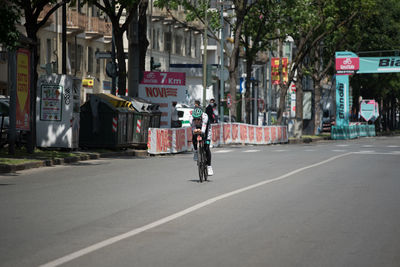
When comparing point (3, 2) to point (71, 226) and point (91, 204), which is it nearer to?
point (91, 204)

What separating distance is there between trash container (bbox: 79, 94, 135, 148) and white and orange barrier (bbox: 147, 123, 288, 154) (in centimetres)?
109

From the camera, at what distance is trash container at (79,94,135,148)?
101 feet

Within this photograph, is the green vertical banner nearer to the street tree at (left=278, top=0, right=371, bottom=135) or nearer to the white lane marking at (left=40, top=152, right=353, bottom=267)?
the street tree at (left=278, top=0, right=371, bottom=135)

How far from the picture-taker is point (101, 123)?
31.0m

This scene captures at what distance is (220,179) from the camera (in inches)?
740

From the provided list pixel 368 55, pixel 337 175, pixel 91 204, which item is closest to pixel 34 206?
pixel 91 204

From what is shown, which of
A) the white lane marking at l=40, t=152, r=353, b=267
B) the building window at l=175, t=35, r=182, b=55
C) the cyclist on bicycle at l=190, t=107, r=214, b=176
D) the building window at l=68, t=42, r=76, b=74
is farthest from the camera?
the building window at l=175, t=35, r=182, b=55

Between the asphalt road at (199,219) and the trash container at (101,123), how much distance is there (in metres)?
10.1

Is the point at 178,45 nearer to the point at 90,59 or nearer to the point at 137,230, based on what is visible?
the point at 90,59

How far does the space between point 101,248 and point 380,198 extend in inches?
264

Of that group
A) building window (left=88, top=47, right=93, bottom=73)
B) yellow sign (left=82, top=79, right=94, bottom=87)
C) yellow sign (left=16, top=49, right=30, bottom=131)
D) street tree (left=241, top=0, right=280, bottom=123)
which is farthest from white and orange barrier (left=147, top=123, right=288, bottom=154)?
building window (left=88, top=47, right=93, bottom=73)

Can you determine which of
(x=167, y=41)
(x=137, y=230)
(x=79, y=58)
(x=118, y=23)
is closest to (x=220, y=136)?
(x=118, y=23)

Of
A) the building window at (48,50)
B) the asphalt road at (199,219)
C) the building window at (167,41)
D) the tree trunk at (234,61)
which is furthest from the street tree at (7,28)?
the building window at (167,41)

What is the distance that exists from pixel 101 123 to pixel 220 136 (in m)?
11.5
